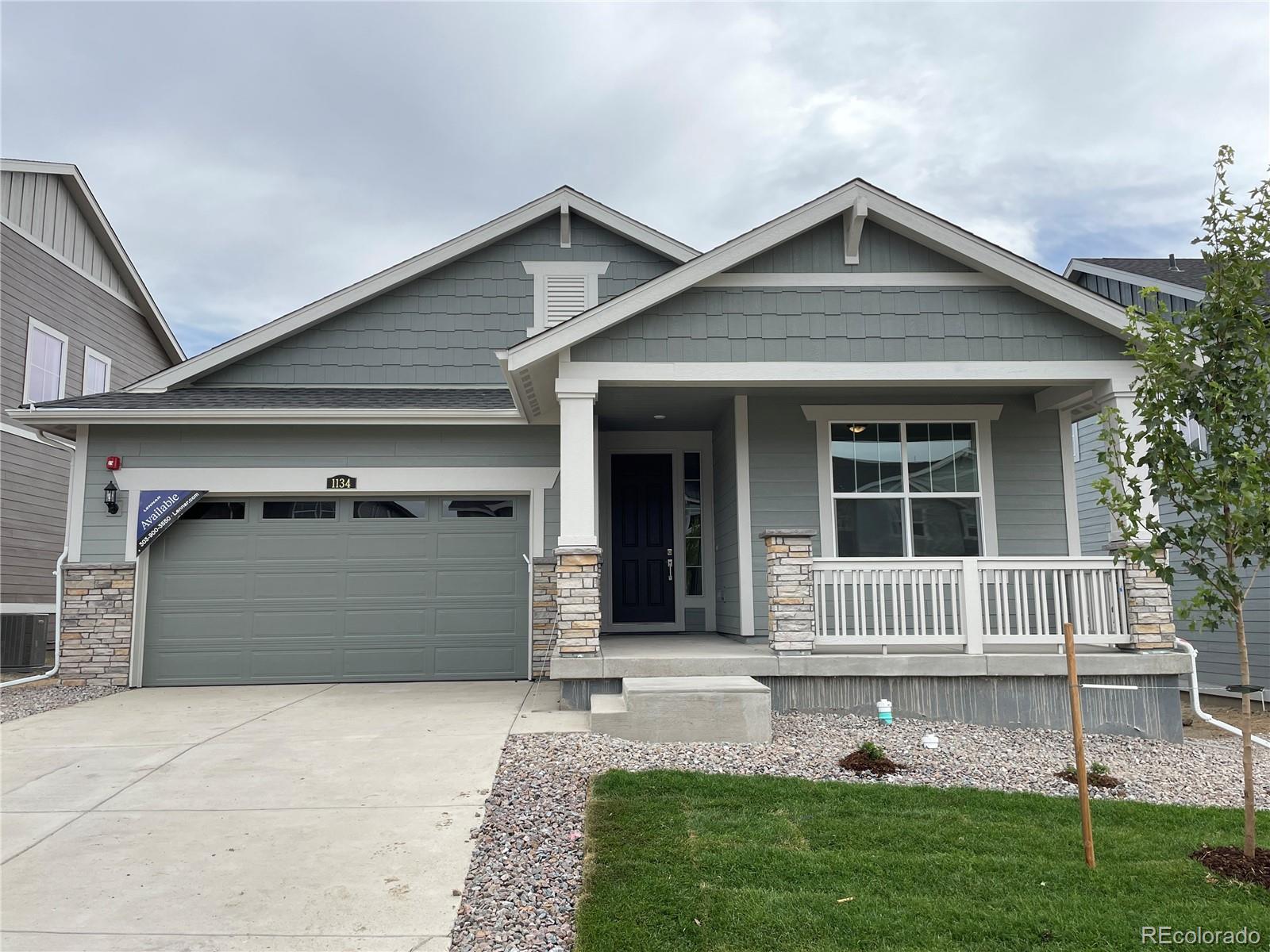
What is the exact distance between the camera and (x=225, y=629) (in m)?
9.15

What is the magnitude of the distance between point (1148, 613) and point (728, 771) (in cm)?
425

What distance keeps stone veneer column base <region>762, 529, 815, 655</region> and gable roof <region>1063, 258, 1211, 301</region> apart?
297 inches

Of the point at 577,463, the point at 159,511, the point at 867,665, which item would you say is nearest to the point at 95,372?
the point at 159,511

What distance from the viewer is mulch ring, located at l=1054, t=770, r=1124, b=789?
5.04 metres

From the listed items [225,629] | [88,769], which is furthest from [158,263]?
[88,769]

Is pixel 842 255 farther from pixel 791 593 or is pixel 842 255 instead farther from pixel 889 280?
pixel 791 593

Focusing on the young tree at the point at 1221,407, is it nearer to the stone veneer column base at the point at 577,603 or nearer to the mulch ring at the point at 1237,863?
the mulch ring at the point at 1237,863

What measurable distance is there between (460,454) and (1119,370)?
21.8 feet

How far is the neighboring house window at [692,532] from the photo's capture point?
33.8ft

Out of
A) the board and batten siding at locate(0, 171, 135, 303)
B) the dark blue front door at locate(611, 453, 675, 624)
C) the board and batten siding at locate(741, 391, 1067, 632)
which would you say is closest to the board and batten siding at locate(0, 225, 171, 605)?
the board and batten siding at locate(0, 171, 135, 303)

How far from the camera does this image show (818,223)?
24.3 ft

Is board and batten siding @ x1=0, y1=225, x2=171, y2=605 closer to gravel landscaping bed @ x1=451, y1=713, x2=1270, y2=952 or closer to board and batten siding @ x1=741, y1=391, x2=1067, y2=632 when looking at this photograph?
gravel landscaping bed @ x1=451, y1=713, x2=1270, y2=952

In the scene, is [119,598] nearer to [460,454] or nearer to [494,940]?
[460,454]

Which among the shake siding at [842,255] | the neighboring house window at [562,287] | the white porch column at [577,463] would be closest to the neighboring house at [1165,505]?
the shake siding at [842,255]
